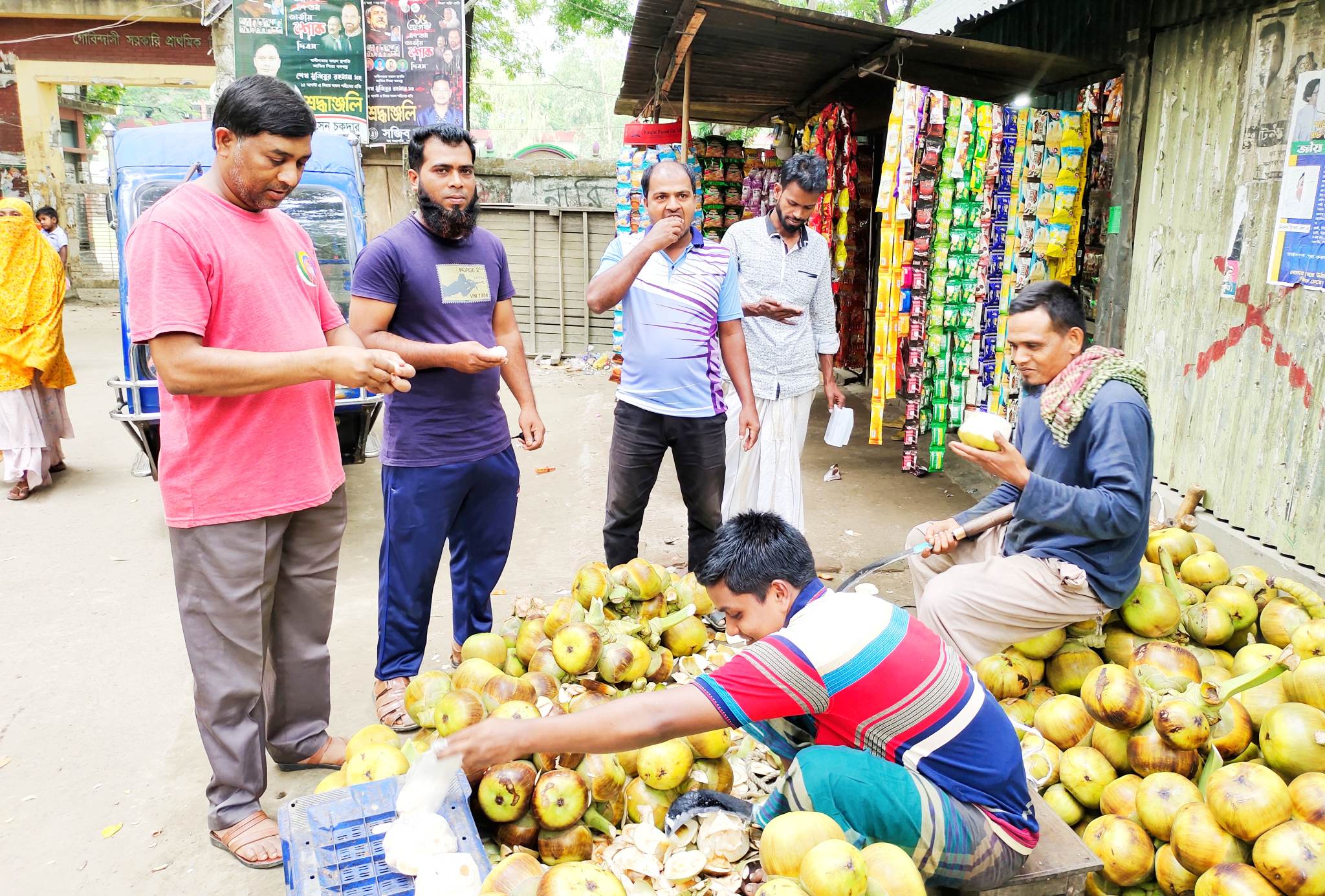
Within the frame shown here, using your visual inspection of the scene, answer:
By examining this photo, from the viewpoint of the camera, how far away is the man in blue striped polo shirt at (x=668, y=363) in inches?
152

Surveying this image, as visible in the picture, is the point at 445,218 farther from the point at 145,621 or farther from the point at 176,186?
the point at 176,186

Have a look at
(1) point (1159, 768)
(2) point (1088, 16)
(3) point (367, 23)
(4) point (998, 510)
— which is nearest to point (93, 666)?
(4) point (998, 510)

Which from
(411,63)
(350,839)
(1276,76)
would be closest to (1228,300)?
(1276,76)

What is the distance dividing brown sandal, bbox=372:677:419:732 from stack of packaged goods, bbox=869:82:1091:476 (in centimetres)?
359

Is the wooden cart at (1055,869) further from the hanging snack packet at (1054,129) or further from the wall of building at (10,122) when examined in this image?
the wall of building at (10,122)

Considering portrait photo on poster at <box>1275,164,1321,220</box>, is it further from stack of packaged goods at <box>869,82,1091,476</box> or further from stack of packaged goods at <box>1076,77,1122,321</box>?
stack of packaged goods at <box>869,82,1091,476</box>

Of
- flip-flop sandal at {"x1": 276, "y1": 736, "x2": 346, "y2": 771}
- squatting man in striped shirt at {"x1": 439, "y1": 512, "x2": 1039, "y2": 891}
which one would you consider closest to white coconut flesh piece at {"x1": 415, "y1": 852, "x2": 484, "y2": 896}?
squatting man in striped shirt at {"x1": 439, "y1": 512, "x2": 1039, "y2": 891}

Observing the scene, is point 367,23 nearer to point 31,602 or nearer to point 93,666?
point 31,602

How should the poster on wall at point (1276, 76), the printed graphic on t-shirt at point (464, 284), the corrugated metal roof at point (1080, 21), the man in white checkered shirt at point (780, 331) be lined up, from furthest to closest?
the corrugated metal roof at point (1080, 21), the man in white checkered shirt at point (780, 331), the poster on wall at point (1276, 76), the printed graphic on t-shirt at point (464, 284)

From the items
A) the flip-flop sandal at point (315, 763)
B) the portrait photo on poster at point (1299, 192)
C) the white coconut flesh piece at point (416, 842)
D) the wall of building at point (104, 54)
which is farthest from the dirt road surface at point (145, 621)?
the wall of building at point (104, 54)

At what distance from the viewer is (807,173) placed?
4.29 meters

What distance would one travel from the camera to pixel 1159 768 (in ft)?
7.97

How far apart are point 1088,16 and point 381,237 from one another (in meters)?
5.06

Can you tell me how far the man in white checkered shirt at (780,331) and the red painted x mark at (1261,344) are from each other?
1.88 m
